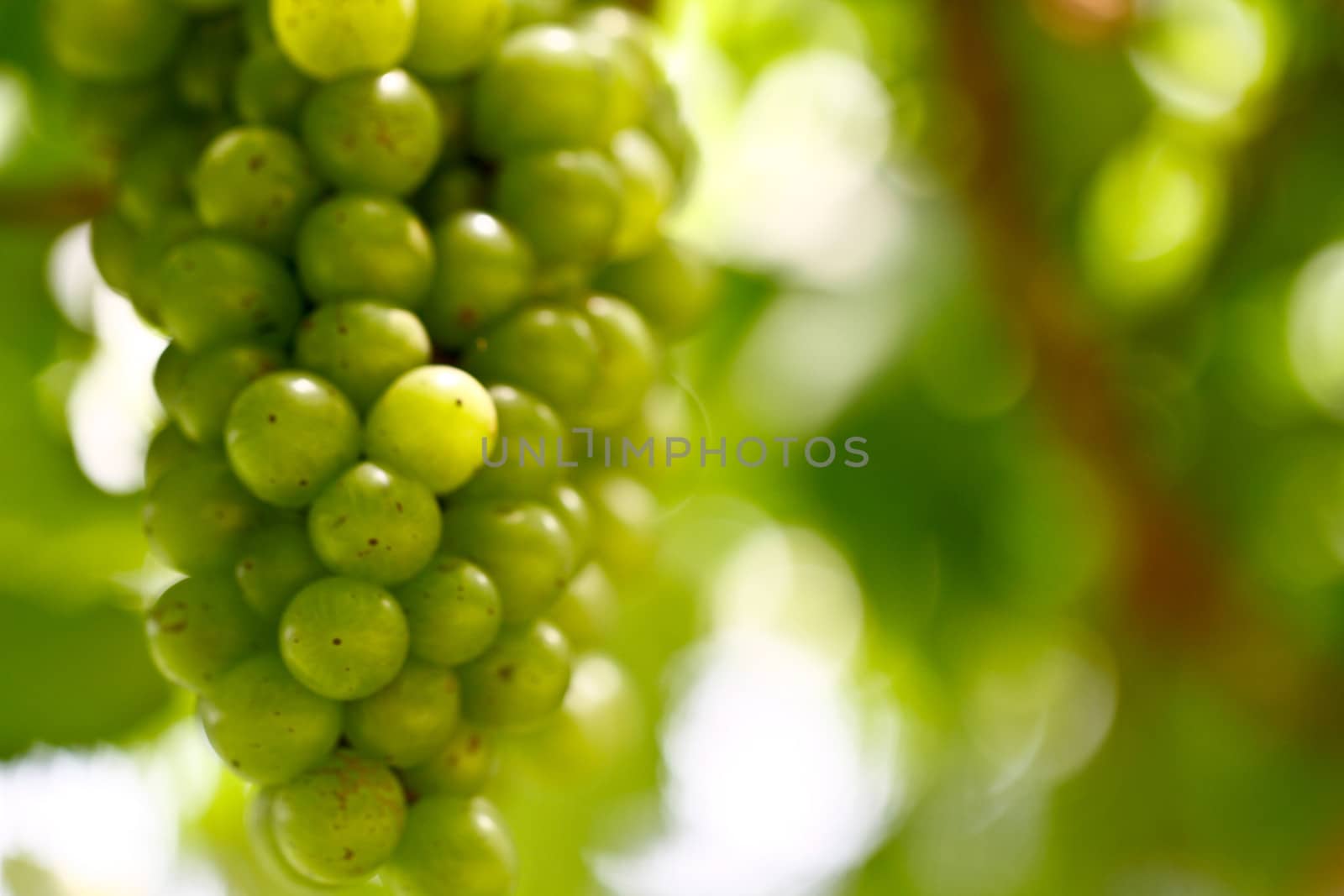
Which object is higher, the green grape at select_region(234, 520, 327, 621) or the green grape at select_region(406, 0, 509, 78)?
the green grape at select_region(406, 0, 509, 78)

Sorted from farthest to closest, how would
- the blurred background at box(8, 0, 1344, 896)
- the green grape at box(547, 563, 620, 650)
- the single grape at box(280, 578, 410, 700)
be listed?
the blurred background at box(8, 0, 1344, 896) → the green grape at box(547, 563, 620, 650) → the single grape at box(280, 578, 410, 700)

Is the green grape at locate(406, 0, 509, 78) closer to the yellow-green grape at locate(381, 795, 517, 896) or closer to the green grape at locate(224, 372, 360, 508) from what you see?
the green grape at locate(224, 372, 360, 508)

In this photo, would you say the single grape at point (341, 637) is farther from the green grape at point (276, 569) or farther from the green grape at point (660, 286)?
the green grape at point (660, 286)

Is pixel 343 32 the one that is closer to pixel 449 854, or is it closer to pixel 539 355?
pixel 539 355

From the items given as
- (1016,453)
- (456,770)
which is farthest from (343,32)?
(1016,453)

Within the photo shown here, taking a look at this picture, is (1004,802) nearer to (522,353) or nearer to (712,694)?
(712,694)

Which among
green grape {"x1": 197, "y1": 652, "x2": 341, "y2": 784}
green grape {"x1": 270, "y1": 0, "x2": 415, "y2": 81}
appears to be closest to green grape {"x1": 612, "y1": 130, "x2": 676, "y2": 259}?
green grape {"x1": 270, "y1": 0, "x2": 415, "y2": 81}

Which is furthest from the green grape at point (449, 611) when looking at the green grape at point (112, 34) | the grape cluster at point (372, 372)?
the green grape at point (112, 34)
